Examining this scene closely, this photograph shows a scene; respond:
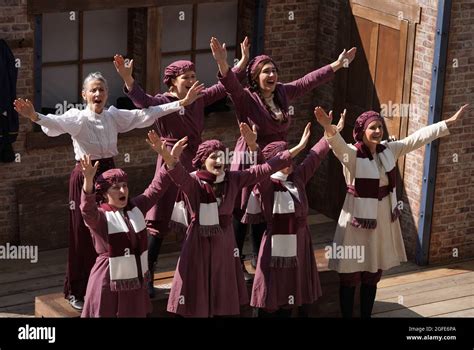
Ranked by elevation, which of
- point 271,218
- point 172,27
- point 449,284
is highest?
point 172,27

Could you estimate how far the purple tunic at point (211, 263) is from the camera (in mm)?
9758

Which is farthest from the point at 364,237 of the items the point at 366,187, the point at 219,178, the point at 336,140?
the point at 219,178

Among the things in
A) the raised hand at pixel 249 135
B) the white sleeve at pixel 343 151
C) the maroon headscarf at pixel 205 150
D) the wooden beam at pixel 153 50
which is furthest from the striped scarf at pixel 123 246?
the wooden beam at pixel 153 50

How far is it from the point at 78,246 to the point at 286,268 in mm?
1507

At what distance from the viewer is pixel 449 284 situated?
1226cm

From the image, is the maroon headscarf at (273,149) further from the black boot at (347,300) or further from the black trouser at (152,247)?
the black boot at (347,300)

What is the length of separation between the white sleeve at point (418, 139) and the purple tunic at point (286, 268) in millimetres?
675

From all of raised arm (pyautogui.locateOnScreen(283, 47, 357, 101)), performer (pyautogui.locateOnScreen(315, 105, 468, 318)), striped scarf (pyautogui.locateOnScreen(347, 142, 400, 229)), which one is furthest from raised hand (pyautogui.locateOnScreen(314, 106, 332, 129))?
raised arm (pyautogui.locateOnScreen(283, 47, 357, 101))

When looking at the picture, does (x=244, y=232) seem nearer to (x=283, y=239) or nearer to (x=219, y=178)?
(x=283, y=239)

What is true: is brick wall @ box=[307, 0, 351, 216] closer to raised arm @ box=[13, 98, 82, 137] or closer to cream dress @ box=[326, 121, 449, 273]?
cream dress @ box=[326, 121, 449, 273]

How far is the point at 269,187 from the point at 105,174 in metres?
1.41

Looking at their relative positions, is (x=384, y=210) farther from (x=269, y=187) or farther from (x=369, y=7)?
(x=369, y=7)

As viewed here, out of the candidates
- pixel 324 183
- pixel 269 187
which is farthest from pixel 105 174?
pixel 324 183

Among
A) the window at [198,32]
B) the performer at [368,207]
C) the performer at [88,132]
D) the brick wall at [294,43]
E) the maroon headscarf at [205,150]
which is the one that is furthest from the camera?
the brick wall at [294,43]
